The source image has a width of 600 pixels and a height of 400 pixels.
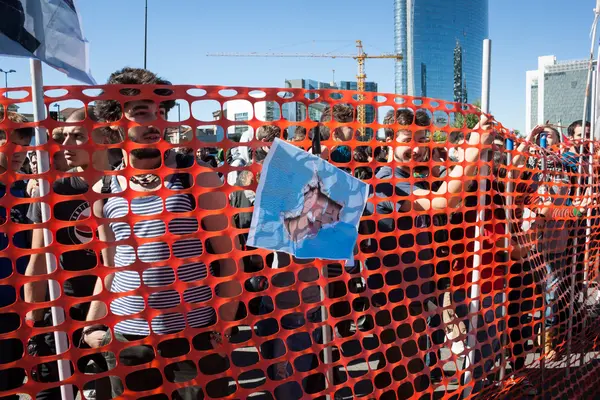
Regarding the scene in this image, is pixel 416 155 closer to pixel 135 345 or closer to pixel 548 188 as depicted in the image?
pixel 548 188

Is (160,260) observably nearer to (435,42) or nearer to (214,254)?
(214,254)

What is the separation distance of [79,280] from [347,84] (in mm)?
106901

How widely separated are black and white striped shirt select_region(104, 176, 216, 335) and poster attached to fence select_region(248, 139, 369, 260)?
0.30 meters

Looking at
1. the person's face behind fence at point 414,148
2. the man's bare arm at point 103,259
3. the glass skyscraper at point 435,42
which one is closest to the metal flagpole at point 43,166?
the man's bare arm at point 103,259

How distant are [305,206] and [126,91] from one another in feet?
3.07

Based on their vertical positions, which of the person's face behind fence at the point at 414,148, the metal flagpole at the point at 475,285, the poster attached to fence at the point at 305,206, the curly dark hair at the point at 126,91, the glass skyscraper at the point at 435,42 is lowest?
the metal flagpole at the point at 475,285

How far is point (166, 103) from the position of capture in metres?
2.10

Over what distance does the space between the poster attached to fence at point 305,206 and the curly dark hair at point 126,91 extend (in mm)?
542

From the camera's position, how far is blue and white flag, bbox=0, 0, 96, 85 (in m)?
1.54

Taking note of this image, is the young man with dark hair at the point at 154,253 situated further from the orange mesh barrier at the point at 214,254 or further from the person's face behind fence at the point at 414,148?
the person's face behind fence at the point at 414,148

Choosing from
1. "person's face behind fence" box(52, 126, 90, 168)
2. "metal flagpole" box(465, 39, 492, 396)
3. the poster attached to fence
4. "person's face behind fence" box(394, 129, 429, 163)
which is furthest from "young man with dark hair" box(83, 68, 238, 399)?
"metal flagpole" box(465, 39, 492, 396)

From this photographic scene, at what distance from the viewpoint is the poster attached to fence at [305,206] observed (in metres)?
2.04

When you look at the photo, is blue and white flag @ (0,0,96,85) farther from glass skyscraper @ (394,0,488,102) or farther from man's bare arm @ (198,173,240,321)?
glass skyscraper @ (394,0,488,102)

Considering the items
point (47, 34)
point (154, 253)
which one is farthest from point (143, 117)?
point (154, 253)
